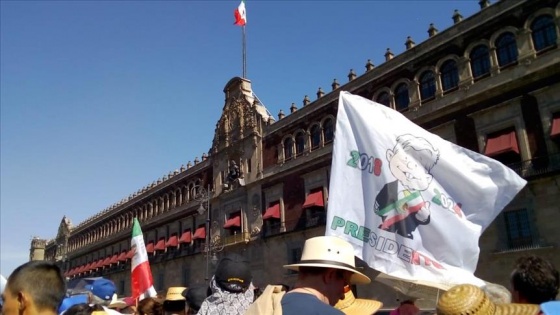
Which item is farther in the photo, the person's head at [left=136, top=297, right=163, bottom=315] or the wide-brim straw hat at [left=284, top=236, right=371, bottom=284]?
the person's head at [left=136, top=297, right=163, bottom=315]

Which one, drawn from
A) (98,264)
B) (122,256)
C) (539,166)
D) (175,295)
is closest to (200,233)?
(122,256)

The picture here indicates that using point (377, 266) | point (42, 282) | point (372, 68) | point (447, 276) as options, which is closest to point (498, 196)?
point (447, 276)

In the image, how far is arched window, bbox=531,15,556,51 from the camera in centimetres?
1559

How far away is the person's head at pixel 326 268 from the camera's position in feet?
8.55

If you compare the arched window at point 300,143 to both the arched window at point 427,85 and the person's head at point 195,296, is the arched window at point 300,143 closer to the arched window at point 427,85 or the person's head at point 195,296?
the arched window at point 427,85

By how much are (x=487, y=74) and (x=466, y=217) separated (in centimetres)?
1352

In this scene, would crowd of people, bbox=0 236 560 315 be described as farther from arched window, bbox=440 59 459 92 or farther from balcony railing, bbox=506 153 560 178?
arched window, bbox=440 59 459 92

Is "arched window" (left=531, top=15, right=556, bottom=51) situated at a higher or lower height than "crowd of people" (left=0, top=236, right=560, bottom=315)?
higher

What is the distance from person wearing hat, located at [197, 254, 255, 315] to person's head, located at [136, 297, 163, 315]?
6.33ft

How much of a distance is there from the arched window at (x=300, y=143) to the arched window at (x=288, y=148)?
0.36 meters

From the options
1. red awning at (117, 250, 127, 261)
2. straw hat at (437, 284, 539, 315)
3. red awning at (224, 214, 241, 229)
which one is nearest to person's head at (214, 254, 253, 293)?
straw hat at (437, 284, 539, 315)

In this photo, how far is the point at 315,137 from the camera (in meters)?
24.0

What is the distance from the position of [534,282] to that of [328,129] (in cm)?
2043

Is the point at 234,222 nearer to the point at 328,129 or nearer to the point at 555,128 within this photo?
the point at 328,129
